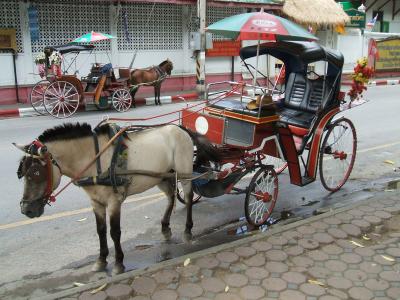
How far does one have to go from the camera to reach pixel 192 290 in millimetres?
3557

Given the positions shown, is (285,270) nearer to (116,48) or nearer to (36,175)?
(36,175)

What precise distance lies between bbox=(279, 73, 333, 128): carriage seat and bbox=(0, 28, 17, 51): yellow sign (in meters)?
10.1

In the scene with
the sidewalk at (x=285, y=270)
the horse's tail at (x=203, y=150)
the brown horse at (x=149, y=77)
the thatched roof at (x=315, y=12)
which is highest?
the thatched roof at (x=315, y=12)

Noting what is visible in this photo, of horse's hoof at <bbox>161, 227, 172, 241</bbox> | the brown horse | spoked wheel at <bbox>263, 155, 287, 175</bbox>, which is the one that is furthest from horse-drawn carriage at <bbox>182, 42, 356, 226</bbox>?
the brown horse

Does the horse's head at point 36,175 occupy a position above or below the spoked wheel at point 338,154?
above

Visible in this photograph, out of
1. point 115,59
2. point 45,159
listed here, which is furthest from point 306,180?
point 115,59

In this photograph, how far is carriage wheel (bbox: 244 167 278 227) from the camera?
508 cm

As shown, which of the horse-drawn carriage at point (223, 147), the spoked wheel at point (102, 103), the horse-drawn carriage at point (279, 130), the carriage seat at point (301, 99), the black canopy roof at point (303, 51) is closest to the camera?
the horse-drawn carriage at point (223, 147)

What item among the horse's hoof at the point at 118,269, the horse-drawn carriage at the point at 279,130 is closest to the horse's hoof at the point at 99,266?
the horse's hoof at the point at 118,269

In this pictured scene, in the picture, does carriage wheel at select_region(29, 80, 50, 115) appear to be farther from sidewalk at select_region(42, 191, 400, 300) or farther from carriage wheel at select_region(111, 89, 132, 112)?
sidewalk at select_region(42, 191, 400, 300)

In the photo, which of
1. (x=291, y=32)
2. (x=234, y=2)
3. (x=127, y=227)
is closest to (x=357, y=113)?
(x=234, y=2)

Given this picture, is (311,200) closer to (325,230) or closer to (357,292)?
(325,230)

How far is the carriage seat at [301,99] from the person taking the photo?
6.24 metres

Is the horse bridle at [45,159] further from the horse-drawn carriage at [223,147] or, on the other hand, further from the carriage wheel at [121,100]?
the carriage wheel at [121,100]
